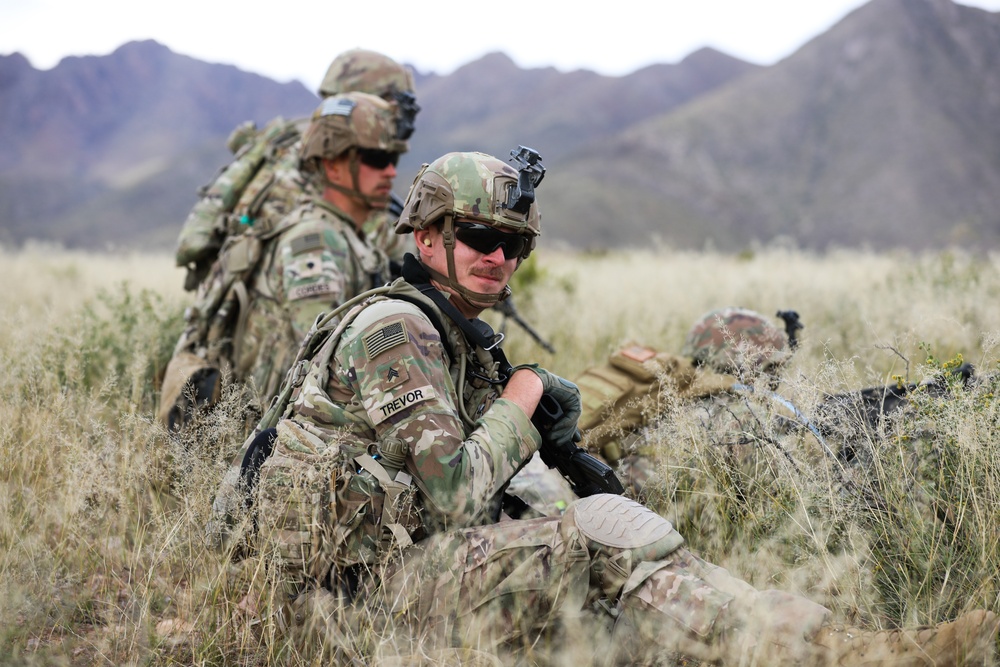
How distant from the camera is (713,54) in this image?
115812mm

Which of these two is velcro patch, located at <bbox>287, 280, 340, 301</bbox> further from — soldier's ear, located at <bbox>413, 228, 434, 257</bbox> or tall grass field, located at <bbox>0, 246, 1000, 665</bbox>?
soldier's ear, located at <bbox>413, 228, 434, 257</bbox>

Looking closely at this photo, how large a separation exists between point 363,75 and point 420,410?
537cm

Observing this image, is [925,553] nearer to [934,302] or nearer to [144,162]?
[934,302]

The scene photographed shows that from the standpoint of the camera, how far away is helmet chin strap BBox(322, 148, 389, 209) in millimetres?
4723

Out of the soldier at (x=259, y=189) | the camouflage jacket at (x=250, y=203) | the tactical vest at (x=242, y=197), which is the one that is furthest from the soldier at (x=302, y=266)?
the tactical vest at (x=242, y=197)

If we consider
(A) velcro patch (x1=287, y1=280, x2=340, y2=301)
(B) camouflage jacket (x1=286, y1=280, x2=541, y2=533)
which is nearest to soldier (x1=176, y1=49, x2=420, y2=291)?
(A) velcro patch (x1=287, y1=280, x2=340, y2=301)

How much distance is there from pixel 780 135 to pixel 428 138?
160 ft

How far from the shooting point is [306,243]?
14.7 ft

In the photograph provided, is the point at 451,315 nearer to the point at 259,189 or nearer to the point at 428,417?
the point at 428,417

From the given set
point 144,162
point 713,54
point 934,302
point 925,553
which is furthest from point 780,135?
point 925,553

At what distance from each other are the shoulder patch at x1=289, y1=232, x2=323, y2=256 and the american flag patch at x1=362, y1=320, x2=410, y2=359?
7.35 ft

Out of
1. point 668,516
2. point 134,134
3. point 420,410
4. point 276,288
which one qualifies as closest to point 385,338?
point 420,410

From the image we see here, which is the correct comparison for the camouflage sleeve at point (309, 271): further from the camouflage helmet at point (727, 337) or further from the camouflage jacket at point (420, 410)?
the camouflage helmet at point (727, 337)

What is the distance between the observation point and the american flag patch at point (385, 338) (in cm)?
240
